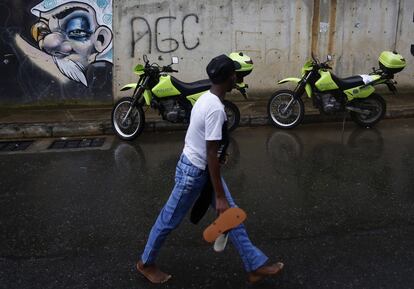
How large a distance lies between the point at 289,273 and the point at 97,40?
7.38m

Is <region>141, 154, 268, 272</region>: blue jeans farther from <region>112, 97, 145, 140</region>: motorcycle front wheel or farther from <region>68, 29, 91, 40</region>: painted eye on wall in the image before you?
<region>68, 29, 91, 40</region>: painted eye on wall

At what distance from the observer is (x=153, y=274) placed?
A: 12.6 ft

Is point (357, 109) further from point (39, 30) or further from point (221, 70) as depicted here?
point (39, 30)

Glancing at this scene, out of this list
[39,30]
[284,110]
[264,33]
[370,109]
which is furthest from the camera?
[264,33]

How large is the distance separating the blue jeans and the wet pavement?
0.94 ft

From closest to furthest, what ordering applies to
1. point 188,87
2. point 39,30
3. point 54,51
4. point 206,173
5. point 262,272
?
point 206,173
point 262,272
point 188,87
point 39,30
point 54,51

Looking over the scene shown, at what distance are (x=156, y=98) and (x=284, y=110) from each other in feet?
7.32

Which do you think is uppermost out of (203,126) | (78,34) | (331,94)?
(78,34)

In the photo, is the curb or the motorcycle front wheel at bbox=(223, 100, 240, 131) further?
the curb

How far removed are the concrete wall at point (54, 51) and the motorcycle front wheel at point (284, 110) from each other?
345 centimetres

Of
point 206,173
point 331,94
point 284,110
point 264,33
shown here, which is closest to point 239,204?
point 206,173

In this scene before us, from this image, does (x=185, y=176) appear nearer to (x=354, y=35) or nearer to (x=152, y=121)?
(x=152, y=121)

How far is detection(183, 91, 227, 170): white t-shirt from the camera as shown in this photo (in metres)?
3.32

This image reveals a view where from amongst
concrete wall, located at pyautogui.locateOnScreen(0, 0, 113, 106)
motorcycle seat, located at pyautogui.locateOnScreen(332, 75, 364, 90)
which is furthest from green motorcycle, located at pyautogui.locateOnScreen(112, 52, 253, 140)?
concrete wall, located at pyautogui.locateOnScreen(0, 0, 113, 106)
